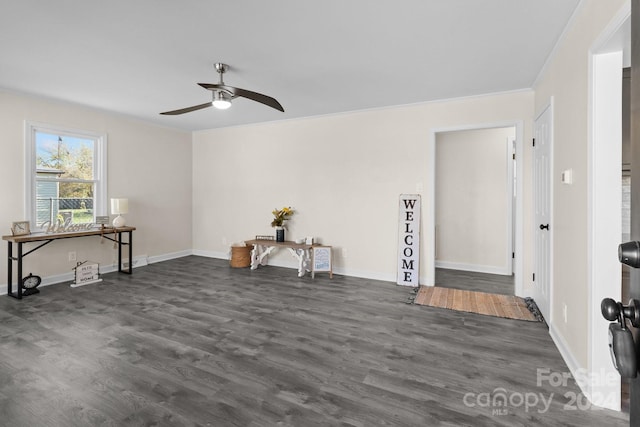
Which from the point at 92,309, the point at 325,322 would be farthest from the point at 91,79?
the point at 325,322

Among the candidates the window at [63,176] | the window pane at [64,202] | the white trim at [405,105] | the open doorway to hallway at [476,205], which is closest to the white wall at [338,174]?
the white trim at [405,105]

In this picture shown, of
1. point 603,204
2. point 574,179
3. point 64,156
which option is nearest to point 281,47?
point 574,179

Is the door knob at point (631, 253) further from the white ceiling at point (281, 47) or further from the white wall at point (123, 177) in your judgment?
the white wall at point (123, 177)

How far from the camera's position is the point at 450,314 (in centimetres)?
326

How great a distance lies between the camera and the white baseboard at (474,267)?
4.95 metres

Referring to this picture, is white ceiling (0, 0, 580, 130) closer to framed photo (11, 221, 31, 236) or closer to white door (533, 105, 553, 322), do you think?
white door (533, 105, 553, 322)

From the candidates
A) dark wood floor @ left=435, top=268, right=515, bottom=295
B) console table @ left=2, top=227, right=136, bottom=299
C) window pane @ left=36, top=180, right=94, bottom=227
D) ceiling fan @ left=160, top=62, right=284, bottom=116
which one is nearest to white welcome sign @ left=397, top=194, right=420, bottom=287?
dark wood floor @ left=435, top=268, right=515, bottom=295

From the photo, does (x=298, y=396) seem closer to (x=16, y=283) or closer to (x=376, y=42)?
(x=376, y=42)

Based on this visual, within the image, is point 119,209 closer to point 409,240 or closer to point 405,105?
point 409,240

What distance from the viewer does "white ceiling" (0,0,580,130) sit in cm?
221

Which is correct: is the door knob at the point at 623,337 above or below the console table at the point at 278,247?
above

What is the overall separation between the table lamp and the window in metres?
0.29

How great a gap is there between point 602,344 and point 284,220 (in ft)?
13.9

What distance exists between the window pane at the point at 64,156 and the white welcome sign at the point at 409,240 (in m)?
4.69
